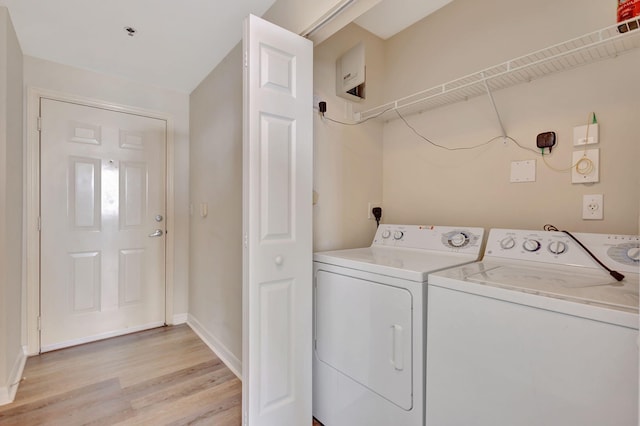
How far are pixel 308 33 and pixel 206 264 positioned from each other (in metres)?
1.96

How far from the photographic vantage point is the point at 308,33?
1.44 meters

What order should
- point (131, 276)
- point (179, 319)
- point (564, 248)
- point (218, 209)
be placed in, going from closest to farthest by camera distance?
point (564, 248), point (218, 209), point (131, 276), point (179, 319)

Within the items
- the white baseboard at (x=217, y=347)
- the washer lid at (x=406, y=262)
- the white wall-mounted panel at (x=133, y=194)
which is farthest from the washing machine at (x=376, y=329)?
the white wall-mounted panel at (x=133, y=194)

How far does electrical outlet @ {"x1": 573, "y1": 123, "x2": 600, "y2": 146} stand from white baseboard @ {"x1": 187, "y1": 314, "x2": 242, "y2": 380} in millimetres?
2300

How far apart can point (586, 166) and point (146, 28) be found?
2619mm

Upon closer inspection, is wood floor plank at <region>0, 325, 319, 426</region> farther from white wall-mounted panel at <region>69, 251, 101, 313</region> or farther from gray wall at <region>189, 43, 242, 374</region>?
white wall-mounted panel at <region>69, 251, 101, 313</region>

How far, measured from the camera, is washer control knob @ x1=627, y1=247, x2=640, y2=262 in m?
1.06

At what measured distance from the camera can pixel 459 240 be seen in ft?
5.18

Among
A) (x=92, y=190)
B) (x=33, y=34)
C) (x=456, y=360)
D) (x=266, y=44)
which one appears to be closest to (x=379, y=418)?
(x=456, y=360)

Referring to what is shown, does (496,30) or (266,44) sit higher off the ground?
(496,30)

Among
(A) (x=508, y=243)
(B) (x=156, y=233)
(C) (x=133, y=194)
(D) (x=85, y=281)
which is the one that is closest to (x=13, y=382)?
(D) (x=85, y=281)

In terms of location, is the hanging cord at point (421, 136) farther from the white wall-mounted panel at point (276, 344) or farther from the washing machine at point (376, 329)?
the white wall-mounted panel at point (276, 344)

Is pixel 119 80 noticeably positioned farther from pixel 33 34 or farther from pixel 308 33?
pixel 308 33

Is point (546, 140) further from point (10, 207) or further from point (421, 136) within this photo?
point (10, 207)
